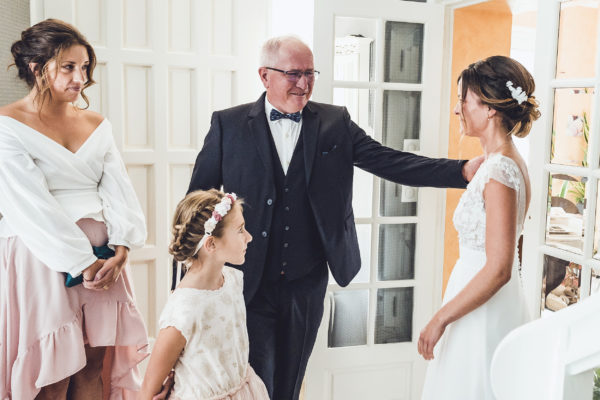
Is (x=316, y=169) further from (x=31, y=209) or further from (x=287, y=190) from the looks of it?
(x=31, y=209)

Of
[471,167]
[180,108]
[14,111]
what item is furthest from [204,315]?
[180,108]

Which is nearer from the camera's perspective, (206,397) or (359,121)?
(206,397)

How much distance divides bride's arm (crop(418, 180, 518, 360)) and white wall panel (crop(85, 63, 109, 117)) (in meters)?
1.87

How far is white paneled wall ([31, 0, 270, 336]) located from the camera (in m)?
2.75

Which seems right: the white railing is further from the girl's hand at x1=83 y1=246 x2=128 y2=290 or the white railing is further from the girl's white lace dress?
the girl's hand at x1=83 y1=246 x2=128 y2=290

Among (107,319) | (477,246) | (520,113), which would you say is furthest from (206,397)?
(520,113)

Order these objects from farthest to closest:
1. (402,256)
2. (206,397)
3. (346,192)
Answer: (402,256), (346,192), (206,397)

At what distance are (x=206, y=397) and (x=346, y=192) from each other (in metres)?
1.03

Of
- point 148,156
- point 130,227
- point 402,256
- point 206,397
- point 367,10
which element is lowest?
point 206,397

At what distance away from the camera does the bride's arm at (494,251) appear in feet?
5.86

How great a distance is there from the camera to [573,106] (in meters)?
2.19

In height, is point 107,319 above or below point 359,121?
below

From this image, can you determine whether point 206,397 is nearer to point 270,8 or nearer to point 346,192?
point 346,192

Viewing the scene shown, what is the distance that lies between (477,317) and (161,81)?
74.1 inches
